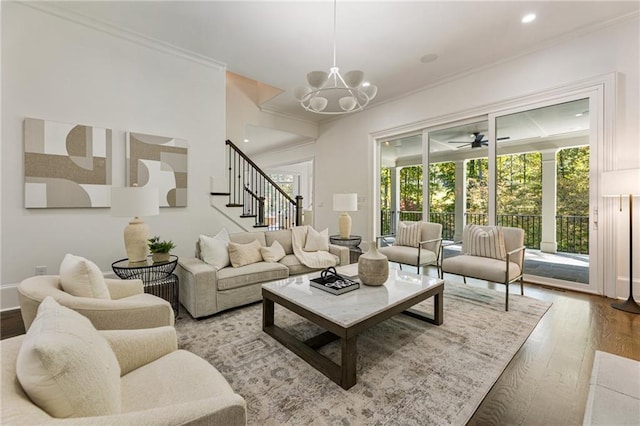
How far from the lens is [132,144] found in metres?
3.67

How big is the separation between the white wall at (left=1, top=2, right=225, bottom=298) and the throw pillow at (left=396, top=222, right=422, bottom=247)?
2981 mm

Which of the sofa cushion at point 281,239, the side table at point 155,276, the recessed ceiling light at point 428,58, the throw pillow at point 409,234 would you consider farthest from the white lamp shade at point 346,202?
the side table at point 155,276

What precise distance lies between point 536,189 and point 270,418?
4514 mm

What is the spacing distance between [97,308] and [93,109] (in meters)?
3.12

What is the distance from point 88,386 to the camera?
809 millimetres

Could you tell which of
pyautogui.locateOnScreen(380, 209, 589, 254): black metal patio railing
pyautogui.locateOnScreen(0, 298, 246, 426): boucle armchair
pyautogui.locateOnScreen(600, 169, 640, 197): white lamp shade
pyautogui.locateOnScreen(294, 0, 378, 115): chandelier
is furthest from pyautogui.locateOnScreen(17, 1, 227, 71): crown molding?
pyautogui.locateOnScreen(600, 169, 640, 197): white lamp shade

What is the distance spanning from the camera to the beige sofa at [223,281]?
2.69 m

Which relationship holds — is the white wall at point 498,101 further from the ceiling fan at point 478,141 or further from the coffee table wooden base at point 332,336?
the coffee table wooden base at point 332,336

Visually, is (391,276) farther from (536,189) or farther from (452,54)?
(452,54)

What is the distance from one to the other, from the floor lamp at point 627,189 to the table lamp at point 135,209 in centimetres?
480

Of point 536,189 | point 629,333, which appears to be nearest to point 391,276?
point 629,333

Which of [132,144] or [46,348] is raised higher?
[132,144]

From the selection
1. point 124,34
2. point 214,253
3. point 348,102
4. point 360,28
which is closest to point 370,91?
point 348,102

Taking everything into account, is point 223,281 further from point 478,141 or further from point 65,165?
point 478,141
